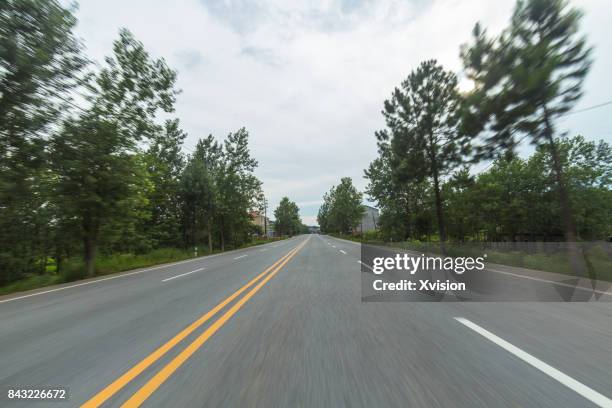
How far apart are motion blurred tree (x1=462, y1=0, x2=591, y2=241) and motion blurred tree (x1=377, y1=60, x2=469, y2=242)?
7.98 m

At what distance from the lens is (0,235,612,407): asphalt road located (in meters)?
2.49

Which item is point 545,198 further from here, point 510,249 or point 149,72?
point 149,72

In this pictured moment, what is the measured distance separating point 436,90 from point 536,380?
69.8 ft

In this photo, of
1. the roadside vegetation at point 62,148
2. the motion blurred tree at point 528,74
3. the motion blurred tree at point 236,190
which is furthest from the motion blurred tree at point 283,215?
the motion blurred tree at point 528,74

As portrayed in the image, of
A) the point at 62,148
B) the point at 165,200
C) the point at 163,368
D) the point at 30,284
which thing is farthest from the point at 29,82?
the point at 165,200

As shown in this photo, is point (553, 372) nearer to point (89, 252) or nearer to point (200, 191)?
point (89, 252)

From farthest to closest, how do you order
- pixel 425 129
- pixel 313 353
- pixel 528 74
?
pixel 425 129, pixel 528 74, pixel 313 353

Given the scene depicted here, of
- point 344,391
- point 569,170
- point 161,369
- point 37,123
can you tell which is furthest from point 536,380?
point 569,170

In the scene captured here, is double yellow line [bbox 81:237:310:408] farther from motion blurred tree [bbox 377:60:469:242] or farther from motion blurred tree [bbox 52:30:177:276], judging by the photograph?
motion blurred tree [bbox 377:60:469:242]

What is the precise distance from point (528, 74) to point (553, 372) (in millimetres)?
10326

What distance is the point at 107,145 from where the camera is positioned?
12.8 m

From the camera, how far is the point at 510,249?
14.8 metres

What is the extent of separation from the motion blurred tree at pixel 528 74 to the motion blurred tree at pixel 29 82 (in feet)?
51.5

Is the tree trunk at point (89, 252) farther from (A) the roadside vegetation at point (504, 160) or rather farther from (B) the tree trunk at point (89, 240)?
(A) the roadside vegetation at point (504, 160)
